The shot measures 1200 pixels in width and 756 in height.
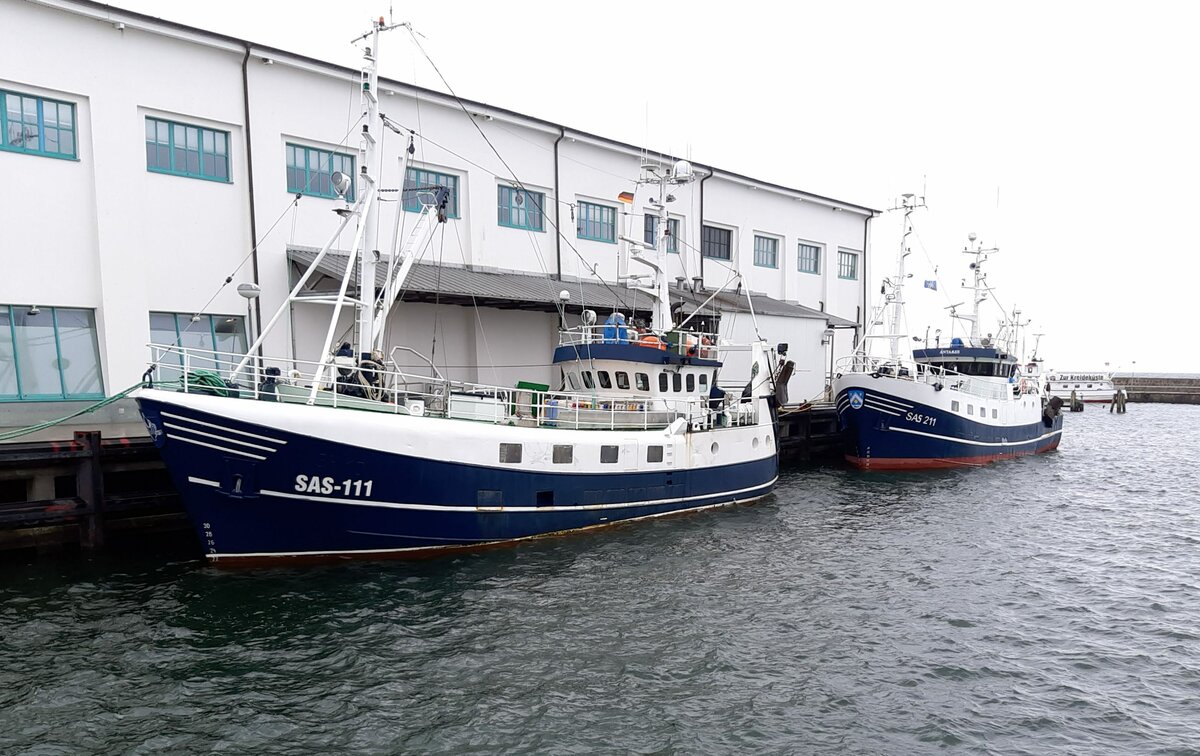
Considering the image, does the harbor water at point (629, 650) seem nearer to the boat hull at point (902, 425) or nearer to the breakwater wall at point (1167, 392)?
the boat hull at point (902, 425)

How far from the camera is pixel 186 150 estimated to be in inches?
717

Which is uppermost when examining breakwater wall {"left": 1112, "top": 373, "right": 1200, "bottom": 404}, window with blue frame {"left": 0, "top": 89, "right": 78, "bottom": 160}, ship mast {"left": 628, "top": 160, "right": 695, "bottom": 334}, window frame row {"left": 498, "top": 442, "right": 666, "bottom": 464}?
window with blue frame {"left": 0, "top": 89, "right": 78, "bottom": 160}

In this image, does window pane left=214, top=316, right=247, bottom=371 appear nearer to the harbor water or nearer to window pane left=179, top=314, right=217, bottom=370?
window pane left=179, top=314, right=217, bottom=370

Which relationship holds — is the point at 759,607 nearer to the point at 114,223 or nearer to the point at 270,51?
the point at 114,223

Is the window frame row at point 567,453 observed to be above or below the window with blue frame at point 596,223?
below

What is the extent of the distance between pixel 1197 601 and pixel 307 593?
1493cm

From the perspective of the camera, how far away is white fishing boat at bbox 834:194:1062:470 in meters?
26.2

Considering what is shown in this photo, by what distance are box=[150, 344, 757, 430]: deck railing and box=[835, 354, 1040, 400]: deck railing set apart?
10069 mm

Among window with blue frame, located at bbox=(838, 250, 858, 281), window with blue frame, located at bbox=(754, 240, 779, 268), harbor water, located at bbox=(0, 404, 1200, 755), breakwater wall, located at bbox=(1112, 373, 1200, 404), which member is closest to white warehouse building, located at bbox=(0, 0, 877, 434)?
harbor water, located at bbox=(0, 404, 1200, 755)

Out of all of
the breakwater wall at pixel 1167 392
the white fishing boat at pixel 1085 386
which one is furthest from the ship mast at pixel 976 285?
the breakwater wall at pixel 1167 392

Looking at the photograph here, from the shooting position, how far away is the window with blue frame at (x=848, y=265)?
38312 millimetres

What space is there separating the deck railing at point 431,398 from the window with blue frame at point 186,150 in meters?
4.61

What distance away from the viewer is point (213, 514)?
39.8 ft

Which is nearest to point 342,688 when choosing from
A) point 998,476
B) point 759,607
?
point 759,607
